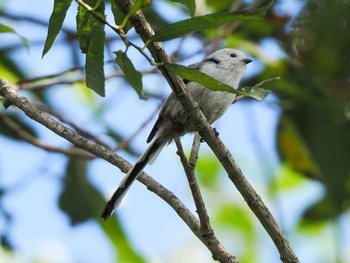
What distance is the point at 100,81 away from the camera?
2.81m

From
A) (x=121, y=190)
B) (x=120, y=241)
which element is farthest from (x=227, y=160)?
(x=120, y=241)

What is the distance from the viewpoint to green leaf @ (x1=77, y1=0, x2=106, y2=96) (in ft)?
8.84

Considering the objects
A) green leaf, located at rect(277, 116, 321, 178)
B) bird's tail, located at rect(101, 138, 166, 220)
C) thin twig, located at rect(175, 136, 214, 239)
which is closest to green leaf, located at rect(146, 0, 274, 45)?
thin twig, located at rect(175, 136, 214, 239)

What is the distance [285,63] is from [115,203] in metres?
2.60

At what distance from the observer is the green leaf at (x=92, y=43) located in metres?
2.70

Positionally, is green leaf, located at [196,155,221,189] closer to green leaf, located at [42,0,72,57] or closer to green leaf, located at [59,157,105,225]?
green leaf, located at [59,157,105,225]

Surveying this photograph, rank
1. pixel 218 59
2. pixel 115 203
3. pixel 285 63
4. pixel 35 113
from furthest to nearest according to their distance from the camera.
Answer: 1. pixel 285 63
2. pixel 218 59
3. pixel 115 203
4. pixel 35 113

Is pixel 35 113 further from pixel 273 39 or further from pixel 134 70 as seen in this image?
pixel 273 39

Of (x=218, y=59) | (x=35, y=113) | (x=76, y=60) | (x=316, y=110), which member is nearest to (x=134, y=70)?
(x=35, y=113)

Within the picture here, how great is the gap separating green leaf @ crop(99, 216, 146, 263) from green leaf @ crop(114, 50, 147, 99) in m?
2.49

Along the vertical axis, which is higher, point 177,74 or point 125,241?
point 125,241

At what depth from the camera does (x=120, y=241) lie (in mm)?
5145

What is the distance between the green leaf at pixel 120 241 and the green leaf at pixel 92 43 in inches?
95.6

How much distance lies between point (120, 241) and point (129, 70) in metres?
2.65
